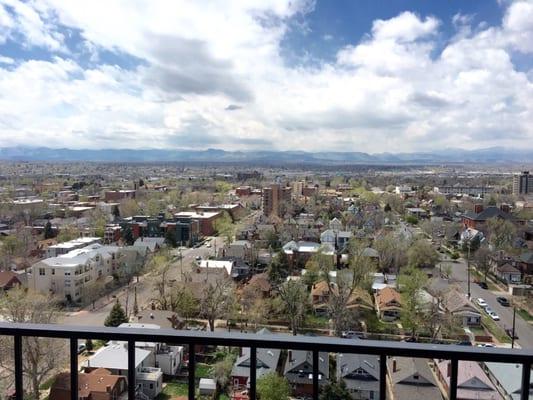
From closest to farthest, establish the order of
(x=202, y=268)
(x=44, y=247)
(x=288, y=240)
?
(x=202, y=268), (x=44, y=247), (x=288, y=240)

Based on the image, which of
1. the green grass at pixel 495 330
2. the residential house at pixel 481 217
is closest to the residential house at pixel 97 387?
the green grass at pixel 495 330

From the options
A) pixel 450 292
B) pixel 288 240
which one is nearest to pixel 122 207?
pixel 288 240

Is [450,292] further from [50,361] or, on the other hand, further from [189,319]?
[50,361]

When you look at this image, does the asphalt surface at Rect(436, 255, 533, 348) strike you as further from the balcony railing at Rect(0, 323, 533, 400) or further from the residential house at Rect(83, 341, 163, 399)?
the balcony railing at Rect(0, 323, 533, 400)

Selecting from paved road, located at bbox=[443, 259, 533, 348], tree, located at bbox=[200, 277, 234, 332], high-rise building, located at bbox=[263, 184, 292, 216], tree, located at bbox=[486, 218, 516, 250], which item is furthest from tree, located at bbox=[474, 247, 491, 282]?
high-rise building, located at bbox=[263, 184, 292, 216]

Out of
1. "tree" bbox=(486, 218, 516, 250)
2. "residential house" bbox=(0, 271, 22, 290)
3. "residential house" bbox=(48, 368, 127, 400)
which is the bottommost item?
"residential house" bbox=(0, 271, 22, 290)

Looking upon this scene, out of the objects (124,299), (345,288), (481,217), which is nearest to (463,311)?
(345,288)
